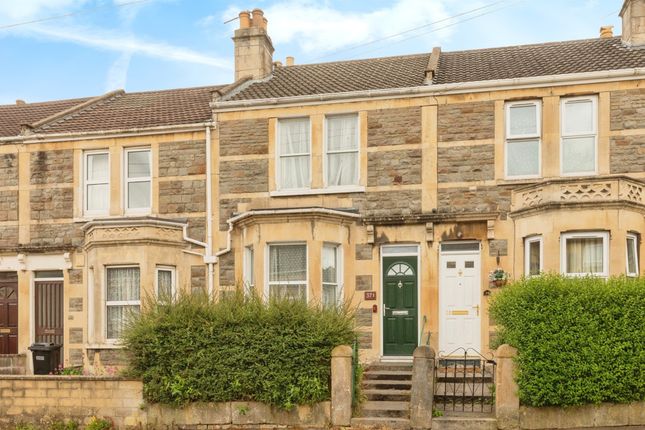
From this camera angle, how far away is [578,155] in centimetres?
1602

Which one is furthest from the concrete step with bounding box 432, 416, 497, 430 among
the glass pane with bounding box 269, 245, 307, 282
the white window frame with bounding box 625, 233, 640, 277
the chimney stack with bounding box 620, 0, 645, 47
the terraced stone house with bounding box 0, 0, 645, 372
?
the chimney stack with bounding box 620, 0, 645, 47

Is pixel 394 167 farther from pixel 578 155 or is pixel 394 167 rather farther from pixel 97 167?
pixel 97 167

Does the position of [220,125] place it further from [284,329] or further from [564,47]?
[564,47]

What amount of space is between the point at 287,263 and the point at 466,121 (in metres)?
5.07

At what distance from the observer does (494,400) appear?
41.7 ft

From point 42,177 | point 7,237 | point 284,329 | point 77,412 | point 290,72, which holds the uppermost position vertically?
point 290,72

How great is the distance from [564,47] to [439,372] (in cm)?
965

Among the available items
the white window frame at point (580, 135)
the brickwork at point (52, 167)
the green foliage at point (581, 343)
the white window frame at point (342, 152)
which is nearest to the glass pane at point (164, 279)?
the brickwork at point (52, 167)

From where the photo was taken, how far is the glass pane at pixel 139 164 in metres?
18.7

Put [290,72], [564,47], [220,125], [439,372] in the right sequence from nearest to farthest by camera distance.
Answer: [439,372], [220,125], [564,47], [290,72]

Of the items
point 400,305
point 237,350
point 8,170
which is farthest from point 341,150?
point 8,170

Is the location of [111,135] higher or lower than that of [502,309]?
higher

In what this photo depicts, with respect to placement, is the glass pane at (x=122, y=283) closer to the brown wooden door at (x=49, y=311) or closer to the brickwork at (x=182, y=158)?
the brown wooden door at (x=49, y=311)

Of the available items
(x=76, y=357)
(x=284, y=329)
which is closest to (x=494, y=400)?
(x=284, y=329)
